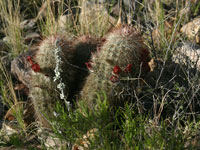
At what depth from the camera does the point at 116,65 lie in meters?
2.55

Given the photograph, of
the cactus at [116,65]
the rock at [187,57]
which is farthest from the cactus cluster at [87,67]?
the rock at [187,57]

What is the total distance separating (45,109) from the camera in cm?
280

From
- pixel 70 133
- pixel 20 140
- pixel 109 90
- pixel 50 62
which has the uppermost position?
pixel 50 62

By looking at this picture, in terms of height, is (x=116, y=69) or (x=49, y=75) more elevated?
(x=116, y=69)

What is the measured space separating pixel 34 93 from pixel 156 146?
126cm

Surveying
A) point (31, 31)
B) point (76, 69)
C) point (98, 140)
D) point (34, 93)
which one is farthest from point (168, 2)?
point (98, 140)

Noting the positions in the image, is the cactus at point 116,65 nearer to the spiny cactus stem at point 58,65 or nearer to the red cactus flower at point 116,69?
the red cactus flower at point 116,69

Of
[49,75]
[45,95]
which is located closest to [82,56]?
[49,75]

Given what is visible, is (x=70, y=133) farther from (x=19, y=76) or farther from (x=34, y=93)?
(x=19, y=76)

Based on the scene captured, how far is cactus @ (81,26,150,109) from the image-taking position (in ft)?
8.28

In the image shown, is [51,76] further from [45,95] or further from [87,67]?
[87,67]

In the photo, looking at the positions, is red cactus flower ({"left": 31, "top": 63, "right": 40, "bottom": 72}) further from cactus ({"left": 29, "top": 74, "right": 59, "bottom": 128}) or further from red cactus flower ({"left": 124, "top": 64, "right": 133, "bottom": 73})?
red cactus flower ({"left": 124, "top": 64, "right": 133, "bottom": 73})

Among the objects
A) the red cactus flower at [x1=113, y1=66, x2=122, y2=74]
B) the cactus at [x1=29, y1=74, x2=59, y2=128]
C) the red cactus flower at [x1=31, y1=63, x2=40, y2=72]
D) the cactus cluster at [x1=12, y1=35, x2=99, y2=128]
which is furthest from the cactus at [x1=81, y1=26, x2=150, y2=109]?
the red cactus flower at [x1=31, y1=63, x2=40, y2=72]

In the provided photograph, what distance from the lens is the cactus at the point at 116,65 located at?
99.3 inches
